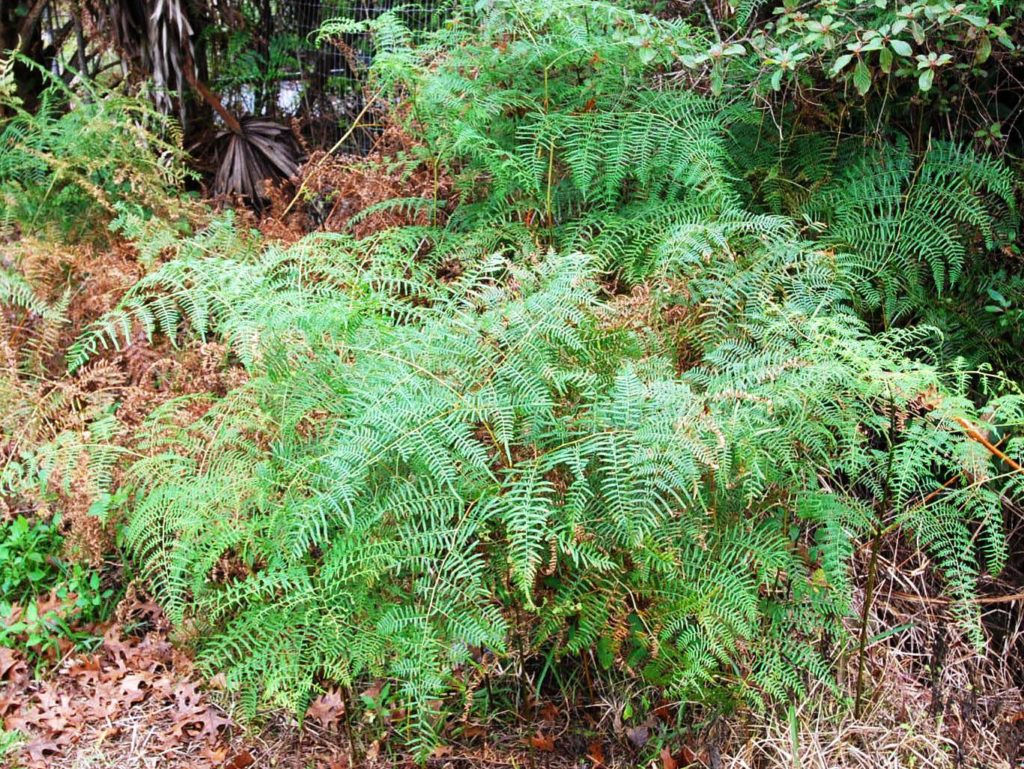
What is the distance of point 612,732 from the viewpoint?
2.74m

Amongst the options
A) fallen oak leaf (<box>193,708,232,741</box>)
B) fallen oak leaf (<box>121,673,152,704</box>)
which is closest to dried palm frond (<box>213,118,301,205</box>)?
fallen oak leaf (<box>121,673,152,704</box>)

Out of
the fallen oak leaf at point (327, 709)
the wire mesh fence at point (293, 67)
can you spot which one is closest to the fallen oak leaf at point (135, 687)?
the fallen oak leaf at point (327, 709)

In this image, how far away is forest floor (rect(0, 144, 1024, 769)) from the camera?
270 cm

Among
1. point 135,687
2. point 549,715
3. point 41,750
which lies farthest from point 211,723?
point 549,715

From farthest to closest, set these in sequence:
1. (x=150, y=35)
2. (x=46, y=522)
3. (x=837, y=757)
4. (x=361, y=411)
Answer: (x=150, y=35) < (x=46, y=522) < (x=837, y=757) < (x=361, y=411)

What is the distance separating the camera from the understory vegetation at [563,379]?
2.25 metres

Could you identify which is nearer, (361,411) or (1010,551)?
(361,411)

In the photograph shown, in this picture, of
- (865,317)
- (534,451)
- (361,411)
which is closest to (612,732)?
(534,451)

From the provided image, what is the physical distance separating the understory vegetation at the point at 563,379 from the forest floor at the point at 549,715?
8cm

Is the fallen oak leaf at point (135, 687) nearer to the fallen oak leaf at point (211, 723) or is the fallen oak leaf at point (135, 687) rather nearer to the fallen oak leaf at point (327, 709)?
the fallen oak leaf at point (211, 723)

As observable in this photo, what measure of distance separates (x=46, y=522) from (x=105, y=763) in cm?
114

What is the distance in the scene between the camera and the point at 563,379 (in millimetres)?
2277

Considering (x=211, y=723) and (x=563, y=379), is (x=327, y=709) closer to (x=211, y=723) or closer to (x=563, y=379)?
(x=211, y=723)

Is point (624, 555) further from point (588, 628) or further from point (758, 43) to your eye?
point (758, 43)
